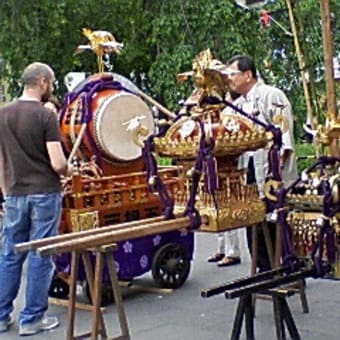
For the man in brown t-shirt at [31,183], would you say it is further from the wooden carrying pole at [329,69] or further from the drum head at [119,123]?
→ the wooden carrying pole at [329,69]

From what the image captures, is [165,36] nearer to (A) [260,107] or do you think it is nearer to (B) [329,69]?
(A) [260,107]

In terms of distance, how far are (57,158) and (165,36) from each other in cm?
960

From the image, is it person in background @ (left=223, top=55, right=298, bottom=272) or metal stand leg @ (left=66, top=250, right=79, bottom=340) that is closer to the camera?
metal stand leg @ (left=66, top=250, right=79, bottom=340)

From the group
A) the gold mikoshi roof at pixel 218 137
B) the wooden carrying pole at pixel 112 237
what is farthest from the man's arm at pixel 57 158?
the wooden carrying pole at pixel 112 237

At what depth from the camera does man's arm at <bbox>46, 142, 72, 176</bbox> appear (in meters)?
4.97

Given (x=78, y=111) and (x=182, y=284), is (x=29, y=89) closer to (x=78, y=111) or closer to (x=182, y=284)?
(x=78, y=111)

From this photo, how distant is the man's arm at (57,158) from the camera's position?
16.3 ft

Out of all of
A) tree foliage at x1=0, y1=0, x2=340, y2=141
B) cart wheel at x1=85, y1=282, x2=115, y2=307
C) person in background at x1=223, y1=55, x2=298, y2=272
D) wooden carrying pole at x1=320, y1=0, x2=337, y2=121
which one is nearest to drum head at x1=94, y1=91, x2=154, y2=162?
person in background at x1=223, y1=55, x2=298, y2=272

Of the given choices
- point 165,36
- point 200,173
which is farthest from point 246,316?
point 165,36

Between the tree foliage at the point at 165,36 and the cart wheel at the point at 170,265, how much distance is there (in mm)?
6502

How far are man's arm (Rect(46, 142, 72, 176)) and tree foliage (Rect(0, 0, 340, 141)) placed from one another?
7.71 metres

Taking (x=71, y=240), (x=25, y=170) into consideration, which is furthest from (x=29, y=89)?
(x=71, y=240)

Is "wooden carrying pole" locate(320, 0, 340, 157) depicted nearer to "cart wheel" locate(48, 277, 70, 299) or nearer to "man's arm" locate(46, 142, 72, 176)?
"man's arm" locate(46, 142, 72, 176)

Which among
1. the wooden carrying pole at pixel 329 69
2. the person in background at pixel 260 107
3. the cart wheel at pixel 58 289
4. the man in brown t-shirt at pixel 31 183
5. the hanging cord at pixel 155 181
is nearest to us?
the wooden carrying pole at pixel 329 69
